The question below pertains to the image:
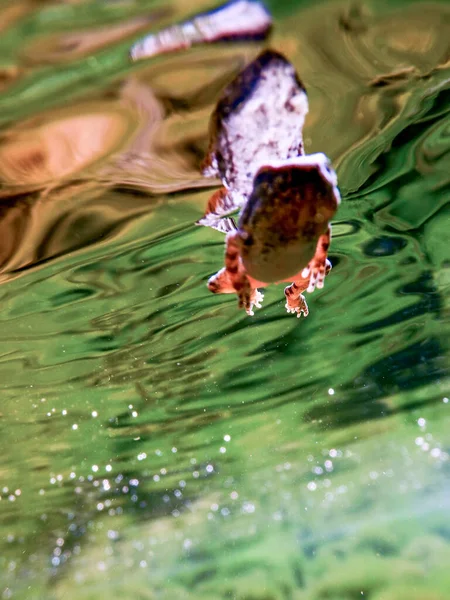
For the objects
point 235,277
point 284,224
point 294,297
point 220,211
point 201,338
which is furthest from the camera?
point 201,338

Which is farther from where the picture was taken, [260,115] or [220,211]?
[220,211]

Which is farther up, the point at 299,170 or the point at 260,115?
the point at 260,115

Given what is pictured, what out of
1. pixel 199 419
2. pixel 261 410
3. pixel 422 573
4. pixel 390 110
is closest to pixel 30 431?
pixel 199 419

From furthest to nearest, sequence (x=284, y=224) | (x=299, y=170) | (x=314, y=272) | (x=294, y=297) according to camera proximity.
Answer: (x=294, y=297) < (x=314, y=272) < (x=284, y=224) < (x=299, y=170)

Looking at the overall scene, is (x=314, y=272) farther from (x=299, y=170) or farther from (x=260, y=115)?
(x=260, y=115)

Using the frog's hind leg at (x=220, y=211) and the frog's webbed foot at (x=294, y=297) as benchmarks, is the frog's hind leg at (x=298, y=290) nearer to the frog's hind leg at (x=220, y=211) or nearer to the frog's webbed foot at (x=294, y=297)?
the frog's webbed foot at (x=294, y=297)

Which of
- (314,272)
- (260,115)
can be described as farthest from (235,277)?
(260,115)

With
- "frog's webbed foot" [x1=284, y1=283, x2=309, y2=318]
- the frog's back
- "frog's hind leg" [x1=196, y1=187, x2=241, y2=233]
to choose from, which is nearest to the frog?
the frog's back

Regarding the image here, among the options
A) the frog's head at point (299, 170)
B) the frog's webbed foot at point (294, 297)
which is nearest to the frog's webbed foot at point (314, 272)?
the frog's webbed foot at point (294, 297)
